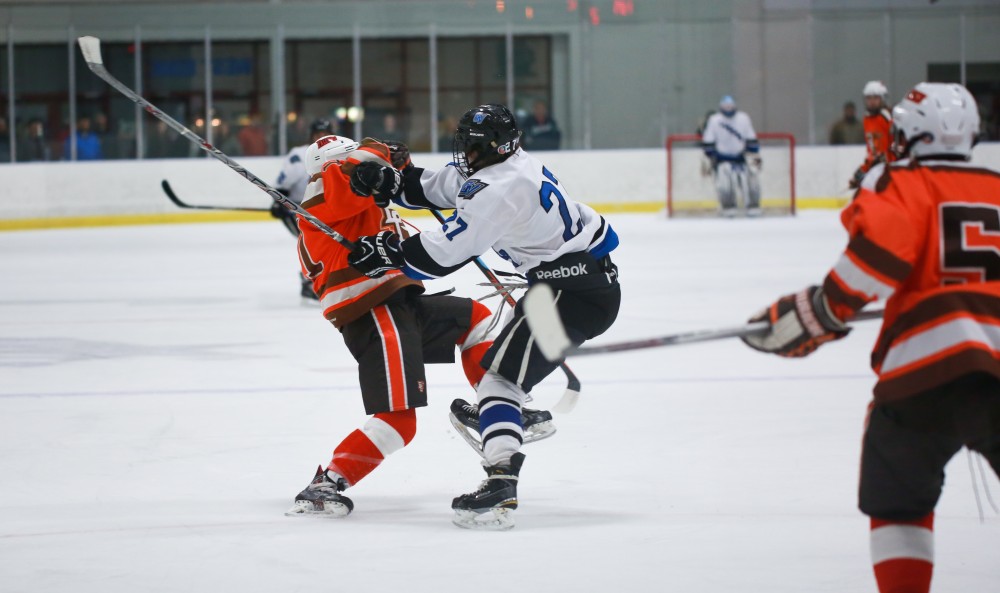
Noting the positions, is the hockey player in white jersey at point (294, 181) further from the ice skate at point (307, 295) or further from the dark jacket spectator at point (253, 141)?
the dark jacket spectator at point (253, 141)

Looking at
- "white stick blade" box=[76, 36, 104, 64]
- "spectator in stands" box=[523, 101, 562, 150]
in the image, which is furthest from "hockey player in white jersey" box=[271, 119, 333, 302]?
"spectator in stands" box=[523, 101, 562, 150]

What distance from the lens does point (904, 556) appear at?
2125mm

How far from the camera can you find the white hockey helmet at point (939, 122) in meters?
2.11

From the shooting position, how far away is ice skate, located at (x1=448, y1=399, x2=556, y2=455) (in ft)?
11.4

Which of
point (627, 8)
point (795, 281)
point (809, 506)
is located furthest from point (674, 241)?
point (809, 506)

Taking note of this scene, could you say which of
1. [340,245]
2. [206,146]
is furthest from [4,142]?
[340,245]

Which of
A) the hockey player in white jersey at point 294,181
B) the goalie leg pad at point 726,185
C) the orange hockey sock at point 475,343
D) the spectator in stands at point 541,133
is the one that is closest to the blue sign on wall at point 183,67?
the spectator in stands at point 541,133

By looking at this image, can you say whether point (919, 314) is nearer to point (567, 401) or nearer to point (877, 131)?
point (567, 401)

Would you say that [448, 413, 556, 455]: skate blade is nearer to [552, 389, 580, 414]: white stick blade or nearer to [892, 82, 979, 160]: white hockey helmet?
[552, 389, 580, 414]: white stick blade

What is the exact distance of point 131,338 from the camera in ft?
21.0

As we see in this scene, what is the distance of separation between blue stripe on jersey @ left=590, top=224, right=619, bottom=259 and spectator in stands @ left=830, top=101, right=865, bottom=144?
1266 centimetres

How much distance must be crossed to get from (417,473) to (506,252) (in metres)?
0.75

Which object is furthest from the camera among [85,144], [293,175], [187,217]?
[85,144]

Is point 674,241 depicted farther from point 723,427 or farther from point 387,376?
point 387,376
